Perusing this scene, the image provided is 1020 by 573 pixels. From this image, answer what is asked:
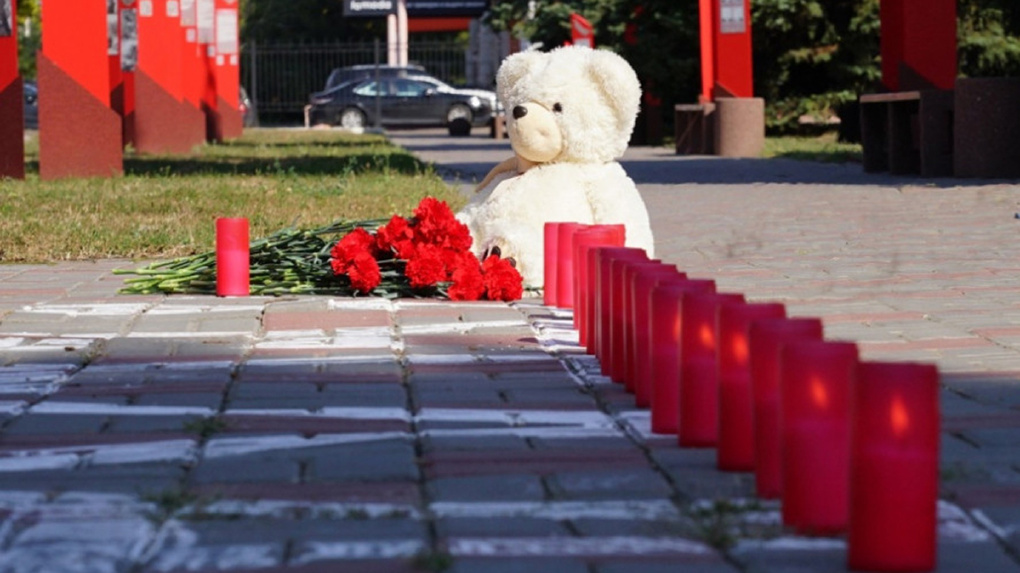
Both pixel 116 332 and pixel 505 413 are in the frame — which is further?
pixel 116 332

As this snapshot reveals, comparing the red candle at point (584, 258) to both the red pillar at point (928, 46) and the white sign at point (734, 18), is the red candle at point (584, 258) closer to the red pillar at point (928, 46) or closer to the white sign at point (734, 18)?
the red pillar at point (928, 46)

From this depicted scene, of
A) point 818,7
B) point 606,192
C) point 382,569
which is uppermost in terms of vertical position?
point 818,7

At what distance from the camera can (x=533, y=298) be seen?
807 cm

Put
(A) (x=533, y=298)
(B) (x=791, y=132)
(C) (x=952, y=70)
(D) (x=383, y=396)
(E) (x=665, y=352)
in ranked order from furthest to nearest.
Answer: (B) (x=791, y=132) → (C) (x=952, y=70) → (A) (x=533, y=298) → (D) (x=383, y=396) → (E) (x=665, y=352)

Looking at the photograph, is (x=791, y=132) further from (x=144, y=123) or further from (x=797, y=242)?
(x=797, y=242)

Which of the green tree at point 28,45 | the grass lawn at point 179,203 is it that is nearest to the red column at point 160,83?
the grass lawn at point 179,203

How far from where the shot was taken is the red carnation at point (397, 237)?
7.87 meters

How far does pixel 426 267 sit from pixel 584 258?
1.26m

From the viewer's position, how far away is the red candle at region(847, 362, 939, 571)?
332 cm

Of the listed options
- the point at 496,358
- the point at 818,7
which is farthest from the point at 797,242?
the point at 818,7

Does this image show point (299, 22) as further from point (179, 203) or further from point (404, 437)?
point (404, 437)

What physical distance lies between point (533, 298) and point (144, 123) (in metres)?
18.8

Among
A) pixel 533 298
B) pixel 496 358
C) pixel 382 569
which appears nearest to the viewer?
pixel 382 569

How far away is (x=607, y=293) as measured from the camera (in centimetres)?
583
